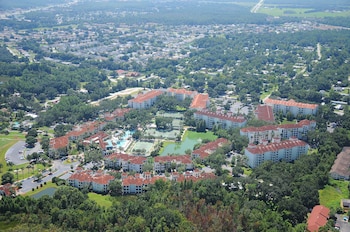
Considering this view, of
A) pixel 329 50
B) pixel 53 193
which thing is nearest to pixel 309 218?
pixel 53 193

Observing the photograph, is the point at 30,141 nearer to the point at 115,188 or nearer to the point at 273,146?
the point at 115,188

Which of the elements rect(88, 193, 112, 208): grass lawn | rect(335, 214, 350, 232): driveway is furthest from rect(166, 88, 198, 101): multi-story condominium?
rect(335, 214, 350, 232): driveway

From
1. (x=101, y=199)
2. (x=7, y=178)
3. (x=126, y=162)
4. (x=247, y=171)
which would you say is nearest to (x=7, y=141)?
(x=7, y=178)

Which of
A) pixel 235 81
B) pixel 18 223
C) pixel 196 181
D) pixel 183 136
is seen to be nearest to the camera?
pixel 18 223

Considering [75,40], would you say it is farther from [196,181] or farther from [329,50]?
[196,181]

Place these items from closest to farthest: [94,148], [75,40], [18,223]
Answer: [18,223] → [94,148] → [75,40]
